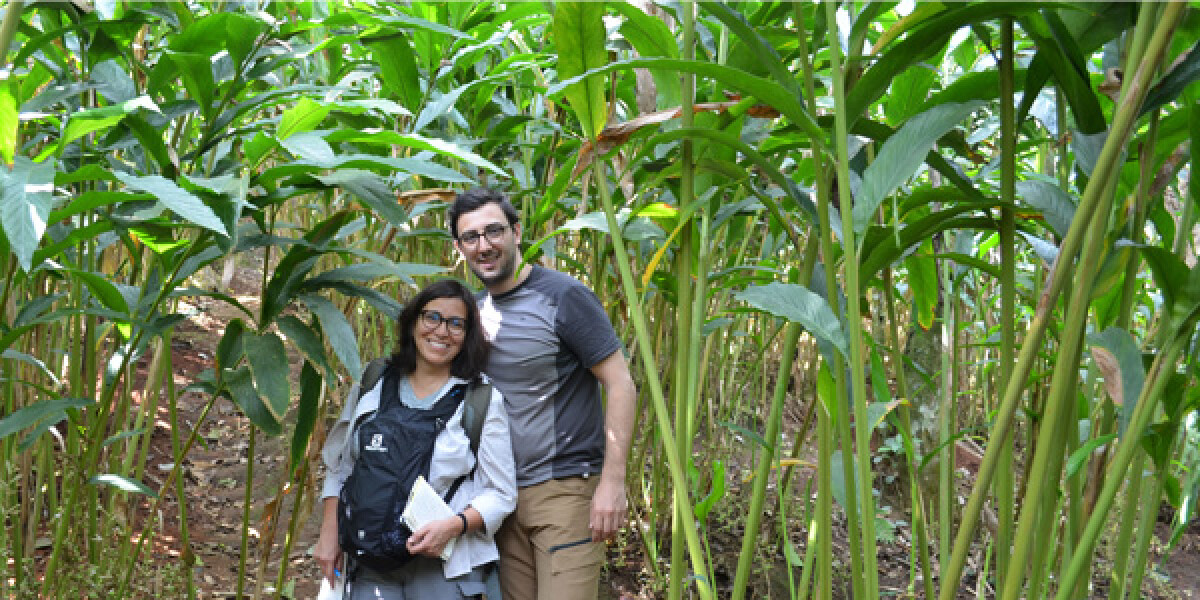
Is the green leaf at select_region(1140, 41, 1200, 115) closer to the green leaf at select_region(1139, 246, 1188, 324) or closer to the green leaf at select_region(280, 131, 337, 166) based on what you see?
the green leaf at select_region(1139, 246, 1188, 324)

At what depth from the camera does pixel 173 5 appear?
4.76ft

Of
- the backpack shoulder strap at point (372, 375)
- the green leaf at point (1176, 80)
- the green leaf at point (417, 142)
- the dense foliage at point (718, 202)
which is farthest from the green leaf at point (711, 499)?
the green leaf at point (1176, 80)

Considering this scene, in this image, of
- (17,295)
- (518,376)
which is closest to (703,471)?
(518,376)

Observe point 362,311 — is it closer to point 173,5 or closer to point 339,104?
point 173,5

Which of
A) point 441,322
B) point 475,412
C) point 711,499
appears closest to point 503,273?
point 441,322

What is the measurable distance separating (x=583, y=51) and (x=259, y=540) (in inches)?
66.5

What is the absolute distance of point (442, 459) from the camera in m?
1.60

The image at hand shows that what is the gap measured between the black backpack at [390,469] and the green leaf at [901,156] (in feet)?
3.21

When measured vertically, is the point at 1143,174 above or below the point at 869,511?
above

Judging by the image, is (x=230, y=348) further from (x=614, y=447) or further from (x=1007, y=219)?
(x=1007, y=219)

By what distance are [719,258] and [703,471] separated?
100 centimetres

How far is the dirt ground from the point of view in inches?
102

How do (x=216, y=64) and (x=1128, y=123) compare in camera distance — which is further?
(x=216, y=64)

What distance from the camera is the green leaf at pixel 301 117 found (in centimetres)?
121
